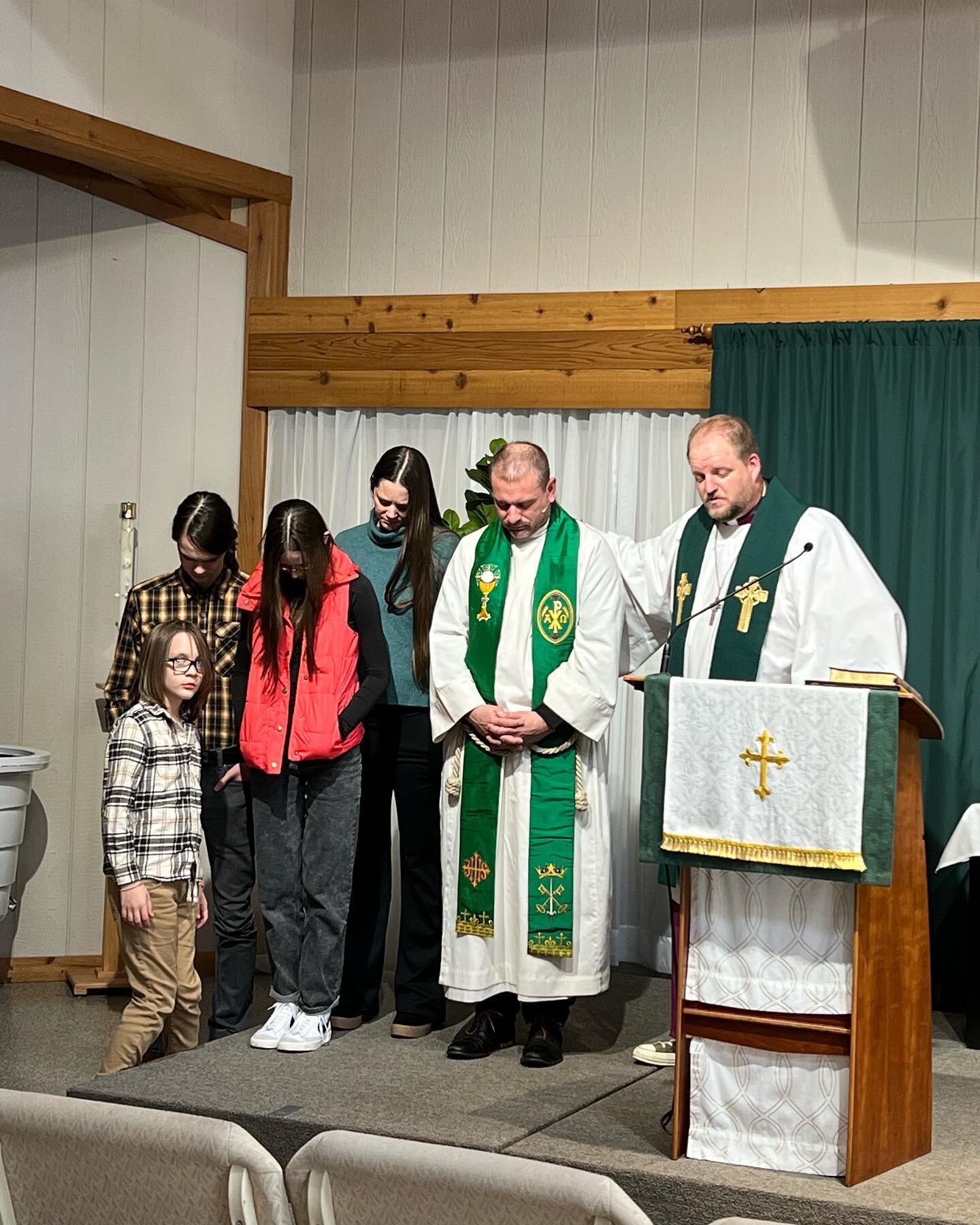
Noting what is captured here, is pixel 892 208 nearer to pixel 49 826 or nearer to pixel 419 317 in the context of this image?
pixel 419 317

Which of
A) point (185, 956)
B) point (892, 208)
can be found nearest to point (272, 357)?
Result: point (892, 208)

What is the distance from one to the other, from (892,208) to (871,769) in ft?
10.0

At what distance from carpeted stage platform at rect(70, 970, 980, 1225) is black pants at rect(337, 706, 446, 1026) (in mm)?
125

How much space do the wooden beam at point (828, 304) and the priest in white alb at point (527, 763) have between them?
1729 mm

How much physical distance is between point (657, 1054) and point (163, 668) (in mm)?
1684

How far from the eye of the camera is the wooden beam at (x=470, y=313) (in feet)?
19.5

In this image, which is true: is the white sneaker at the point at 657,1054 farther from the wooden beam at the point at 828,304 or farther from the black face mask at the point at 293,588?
the wooden beam at the point at 828,304

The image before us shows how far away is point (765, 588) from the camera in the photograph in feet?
12.6

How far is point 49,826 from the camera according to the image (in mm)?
6203

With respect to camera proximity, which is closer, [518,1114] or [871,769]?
[871,769]

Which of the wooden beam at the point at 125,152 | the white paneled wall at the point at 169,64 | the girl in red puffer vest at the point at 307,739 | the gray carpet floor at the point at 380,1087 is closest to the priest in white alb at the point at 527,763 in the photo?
the gray carpet floor at the point at 380,1087

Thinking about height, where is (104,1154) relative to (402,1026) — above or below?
above

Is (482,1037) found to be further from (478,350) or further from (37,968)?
(478,350)

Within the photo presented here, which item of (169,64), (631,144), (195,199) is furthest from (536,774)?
(169,64)
